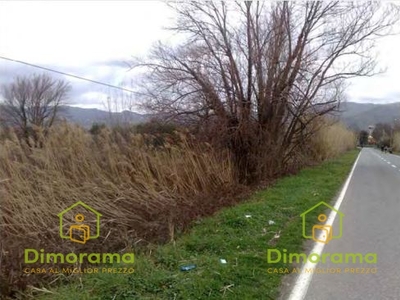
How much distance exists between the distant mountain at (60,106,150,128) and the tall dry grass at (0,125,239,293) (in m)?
0.71

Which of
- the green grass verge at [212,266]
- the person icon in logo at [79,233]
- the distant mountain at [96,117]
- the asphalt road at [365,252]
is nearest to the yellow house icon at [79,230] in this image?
the person icon in logo at [79,233]

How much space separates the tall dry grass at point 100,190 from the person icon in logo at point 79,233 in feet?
0.56

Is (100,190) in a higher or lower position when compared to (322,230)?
higher

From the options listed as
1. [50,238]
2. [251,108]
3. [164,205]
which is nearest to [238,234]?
[164,205]

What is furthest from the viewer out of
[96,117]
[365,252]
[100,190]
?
[96,117]

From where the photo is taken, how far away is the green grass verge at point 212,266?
149 inches

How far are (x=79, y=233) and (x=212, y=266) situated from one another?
2.41 metres

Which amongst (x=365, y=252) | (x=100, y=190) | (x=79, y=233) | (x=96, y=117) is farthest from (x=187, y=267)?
(x=96, y=117)

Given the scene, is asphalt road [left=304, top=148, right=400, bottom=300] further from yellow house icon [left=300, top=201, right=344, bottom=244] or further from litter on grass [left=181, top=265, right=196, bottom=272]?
litter on grass [left=181, top=265, right=196, bottom=272]

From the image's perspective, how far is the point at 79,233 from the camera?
18.7 feet

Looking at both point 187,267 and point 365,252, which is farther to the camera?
point 365,252

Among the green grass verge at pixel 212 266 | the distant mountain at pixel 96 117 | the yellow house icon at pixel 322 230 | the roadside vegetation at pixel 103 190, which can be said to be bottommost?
the yellow house icon at pixel 322 230

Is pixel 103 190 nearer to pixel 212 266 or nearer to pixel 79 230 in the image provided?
pixel 79 230

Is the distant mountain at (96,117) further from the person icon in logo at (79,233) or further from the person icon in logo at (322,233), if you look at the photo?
the person icon in logo at (322,233)
